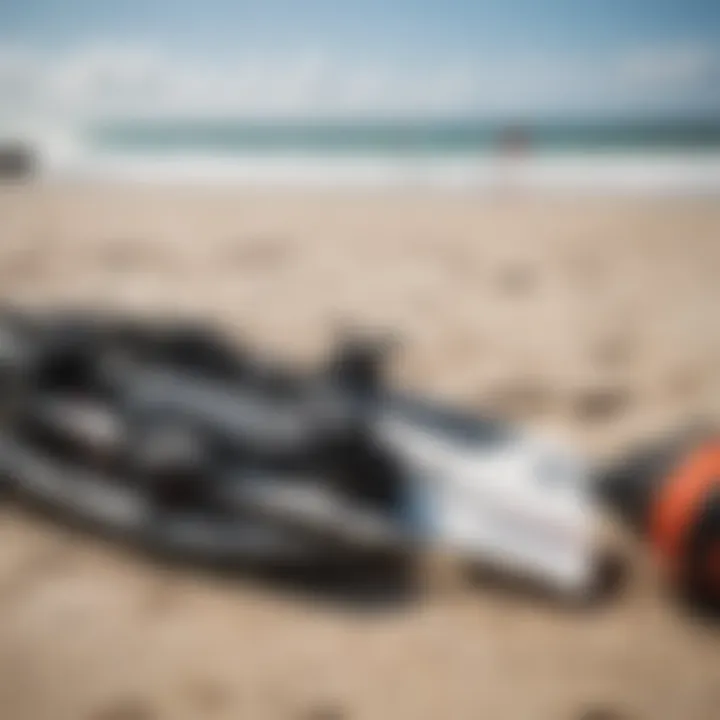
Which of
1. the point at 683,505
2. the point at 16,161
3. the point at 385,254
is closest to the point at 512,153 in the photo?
the point at 385,254

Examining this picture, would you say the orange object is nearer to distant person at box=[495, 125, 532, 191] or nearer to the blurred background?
the blurred background

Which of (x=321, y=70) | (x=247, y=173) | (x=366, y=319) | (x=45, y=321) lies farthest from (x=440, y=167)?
(x=45, y=321)

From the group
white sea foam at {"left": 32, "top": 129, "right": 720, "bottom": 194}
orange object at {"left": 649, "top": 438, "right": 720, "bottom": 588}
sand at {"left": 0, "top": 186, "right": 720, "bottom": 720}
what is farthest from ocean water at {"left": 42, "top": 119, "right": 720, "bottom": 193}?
orange object at {"left": 649, "top": 438, "right": 720, "bottom": 588}

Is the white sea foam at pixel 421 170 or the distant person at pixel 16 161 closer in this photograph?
the distant person at pixel 16 161

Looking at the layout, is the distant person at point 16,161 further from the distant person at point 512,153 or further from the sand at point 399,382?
the distant person at point 512,153

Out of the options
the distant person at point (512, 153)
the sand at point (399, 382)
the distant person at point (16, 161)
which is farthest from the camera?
the distant person at point (512, 153)

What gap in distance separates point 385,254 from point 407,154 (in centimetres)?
157

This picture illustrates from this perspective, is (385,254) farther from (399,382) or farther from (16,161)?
(16,161)

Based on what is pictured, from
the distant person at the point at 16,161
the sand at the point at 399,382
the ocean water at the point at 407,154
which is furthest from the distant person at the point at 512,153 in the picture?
the distant person at the point at 16,161

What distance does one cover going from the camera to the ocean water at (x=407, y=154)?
2.55m

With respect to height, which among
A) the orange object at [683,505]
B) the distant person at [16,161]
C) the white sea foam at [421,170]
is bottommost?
the orange object at [683,505]

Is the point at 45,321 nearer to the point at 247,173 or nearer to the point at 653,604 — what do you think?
the point at 653,604

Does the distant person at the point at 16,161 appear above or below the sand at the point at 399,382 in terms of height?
above

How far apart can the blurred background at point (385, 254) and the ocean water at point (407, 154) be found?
0.02m
